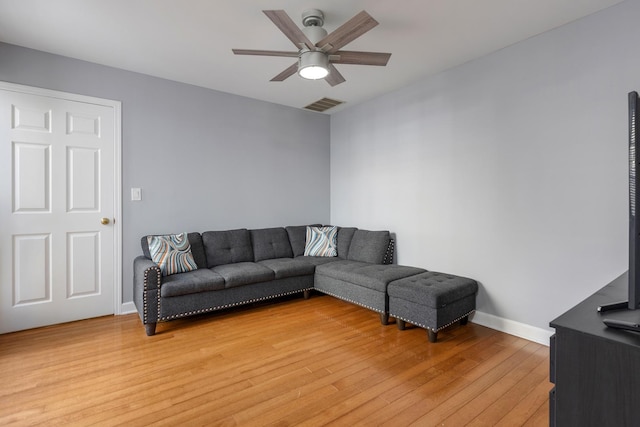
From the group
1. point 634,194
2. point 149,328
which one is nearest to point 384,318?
point 149,328

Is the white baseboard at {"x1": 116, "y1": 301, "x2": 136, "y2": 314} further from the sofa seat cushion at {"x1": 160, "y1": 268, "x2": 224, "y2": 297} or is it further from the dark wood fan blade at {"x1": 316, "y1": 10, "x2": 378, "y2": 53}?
the dark wood fan blade at {"x1": 316, "y1": 10, "x2": 378, "y2": 53}

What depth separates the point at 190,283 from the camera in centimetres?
296

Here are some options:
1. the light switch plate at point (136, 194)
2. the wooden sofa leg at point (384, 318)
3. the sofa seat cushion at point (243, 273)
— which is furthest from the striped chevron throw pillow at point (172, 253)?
the wooden sofa leg at point (384, 318)

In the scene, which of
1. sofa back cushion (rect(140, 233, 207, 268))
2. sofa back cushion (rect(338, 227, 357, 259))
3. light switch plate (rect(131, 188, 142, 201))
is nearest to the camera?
light switch plate (rect(131, 188, 142, 201))

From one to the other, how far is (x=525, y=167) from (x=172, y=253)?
346cm

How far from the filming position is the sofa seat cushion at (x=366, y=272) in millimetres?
3080

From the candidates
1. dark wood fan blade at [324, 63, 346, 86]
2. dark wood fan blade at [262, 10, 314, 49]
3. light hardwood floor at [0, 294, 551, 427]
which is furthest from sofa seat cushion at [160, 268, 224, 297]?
dark wood fan blade at [262, 10, 314, 49]

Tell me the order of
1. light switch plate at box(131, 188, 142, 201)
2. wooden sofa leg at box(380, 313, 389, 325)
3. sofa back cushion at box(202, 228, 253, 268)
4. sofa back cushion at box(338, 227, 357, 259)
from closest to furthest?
wooden sofa leg at box(380, 313, 389, 325) < light switch plate at box(131, 188, 142, 201) < sofa back cushion at box(202, 228, 253, 268) < sofa back cushion at box(338, 227, 357, 259)

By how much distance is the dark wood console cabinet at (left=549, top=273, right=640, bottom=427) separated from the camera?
3.19 feet

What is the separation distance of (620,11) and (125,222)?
466 centimetres

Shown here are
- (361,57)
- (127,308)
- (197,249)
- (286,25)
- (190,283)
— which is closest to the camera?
(286,25)

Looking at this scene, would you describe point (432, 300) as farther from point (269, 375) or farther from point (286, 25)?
point (286, 25)

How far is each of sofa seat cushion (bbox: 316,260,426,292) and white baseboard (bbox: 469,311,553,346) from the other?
2.30ft

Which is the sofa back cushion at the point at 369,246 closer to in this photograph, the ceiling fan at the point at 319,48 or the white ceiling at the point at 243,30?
the white ceiling at the point at 243,30
